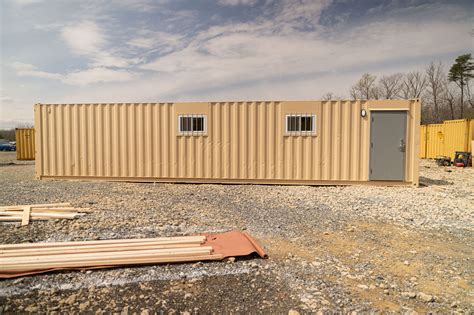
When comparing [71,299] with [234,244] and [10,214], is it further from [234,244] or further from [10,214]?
[10,214]

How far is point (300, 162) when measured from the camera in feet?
30.2

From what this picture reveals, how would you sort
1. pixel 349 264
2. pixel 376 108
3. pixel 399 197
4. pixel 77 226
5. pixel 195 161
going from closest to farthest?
pixel 349 264, pixel 77 226, pixel 399 197, pixel 376 108, pixel 195 161

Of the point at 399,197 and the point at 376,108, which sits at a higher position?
the point at 376,108

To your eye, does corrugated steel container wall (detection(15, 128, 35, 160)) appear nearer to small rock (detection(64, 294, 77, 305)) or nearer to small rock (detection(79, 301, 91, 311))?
A: small rock (detection(64, 294, 77, 305))

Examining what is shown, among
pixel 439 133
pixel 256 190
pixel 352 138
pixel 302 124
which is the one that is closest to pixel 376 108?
pixel 352 138

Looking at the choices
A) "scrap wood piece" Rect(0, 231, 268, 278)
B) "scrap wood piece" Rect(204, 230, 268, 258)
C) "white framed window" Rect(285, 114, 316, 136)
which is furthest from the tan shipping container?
"scrap wood piece" Rect(0, 231, 268, 278)

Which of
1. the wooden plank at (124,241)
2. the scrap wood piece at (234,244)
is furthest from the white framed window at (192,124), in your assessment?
the wooden plank at (124,241)

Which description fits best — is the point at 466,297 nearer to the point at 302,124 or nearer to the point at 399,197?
the point at 399,197

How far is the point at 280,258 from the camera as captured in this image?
12.0 feet

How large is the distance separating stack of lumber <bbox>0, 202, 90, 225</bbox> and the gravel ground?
0.79ft

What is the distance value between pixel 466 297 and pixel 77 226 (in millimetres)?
5384

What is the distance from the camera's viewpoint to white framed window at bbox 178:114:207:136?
9.50 metres

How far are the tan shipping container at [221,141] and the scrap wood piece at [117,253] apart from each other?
17.4 feet

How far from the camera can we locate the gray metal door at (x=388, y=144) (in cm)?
891
